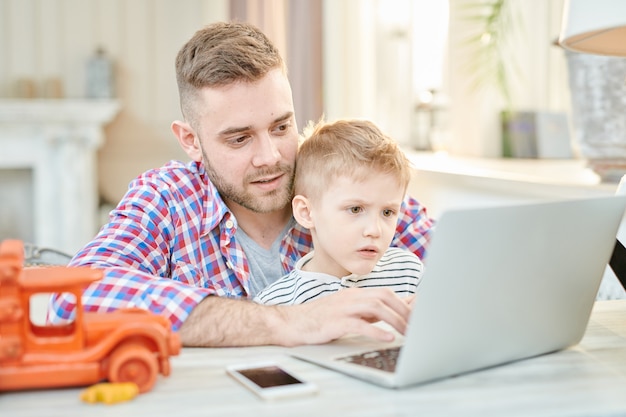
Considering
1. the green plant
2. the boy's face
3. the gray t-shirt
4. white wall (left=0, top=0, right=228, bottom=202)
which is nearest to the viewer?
the boy's face

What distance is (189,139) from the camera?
6.27 ft

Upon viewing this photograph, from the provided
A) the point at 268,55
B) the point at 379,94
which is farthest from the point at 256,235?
the point at 379,94

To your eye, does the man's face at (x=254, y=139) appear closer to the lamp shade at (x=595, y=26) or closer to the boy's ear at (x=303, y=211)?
the boy's ear at (x=303, y=211)

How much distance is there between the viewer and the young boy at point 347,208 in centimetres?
148

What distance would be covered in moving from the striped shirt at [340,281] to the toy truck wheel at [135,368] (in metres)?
0.58

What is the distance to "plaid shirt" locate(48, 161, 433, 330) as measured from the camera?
1584 mm

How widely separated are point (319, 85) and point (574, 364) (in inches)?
127

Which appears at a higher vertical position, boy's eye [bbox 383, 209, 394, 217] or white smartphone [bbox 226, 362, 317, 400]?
boy's eye [bbox 383, 209, 394, 217]

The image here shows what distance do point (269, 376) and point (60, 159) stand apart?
4.57 m

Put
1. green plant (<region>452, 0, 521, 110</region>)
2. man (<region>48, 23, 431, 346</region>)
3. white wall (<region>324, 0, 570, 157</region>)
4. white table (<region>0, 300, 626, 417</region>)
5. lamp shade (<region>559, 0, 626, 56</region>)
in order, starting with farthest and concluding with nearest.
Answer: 1. white wall (<region>324, 0, 570, 157</region>)
2. green plant (<region>452, 0, 521, 110</region>)
3. man (<region>48, 23, 431, 346</region>)
4. lamp shade (<region>559, 0, 626, 56</region>)
5. white table (<region>0, 300, 626, 417</region>)

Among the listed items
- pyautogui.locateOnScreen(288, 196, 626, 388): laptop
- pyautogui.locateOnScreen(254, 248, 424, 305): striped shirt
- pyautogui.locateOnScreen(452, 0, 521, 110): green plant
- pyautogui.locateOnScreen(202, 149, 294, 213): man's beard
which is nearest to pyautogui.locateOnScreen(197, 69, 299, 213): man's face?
pyautogui.locateOnScreen(202, 149, 294, 213): man's beard

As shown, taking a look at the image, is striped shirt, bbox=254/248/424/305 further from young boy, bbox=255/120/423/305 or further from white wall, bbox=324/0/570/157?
white wall, bbox=324/0/570/157

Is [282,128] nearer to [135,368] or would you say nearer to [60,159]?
[135,368]

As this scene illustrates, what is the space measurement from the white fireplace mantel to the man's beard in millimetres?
3654
